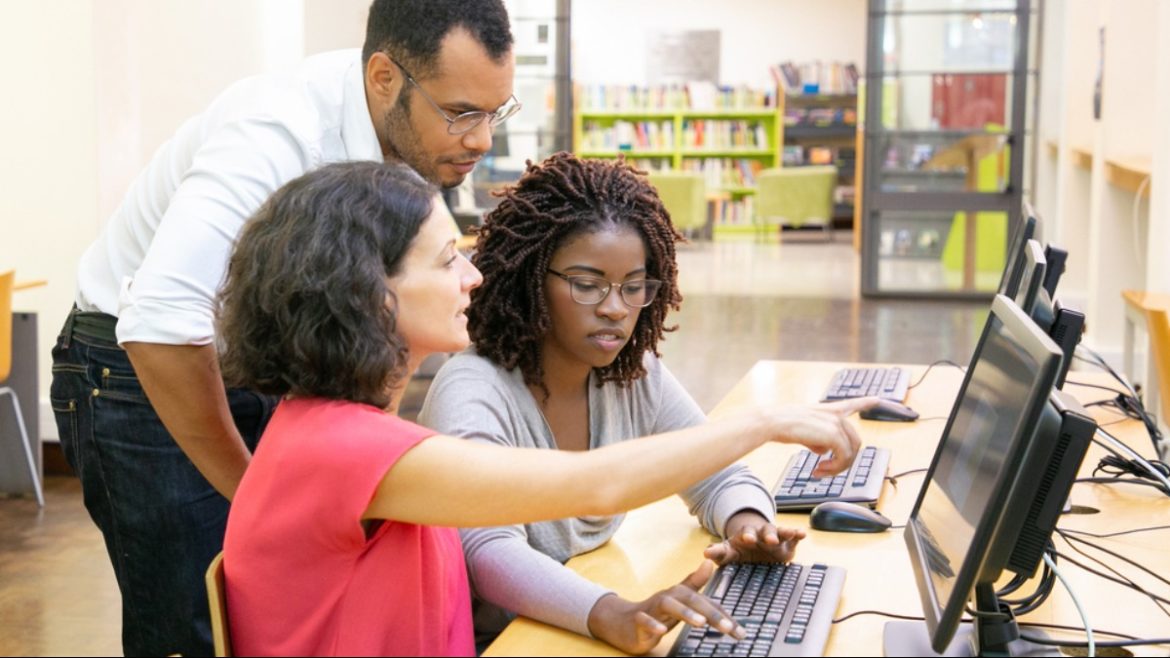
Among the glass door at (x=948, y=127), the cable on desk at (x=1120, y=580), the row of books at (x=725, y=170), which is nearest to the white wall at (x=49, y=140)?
the cable on desk at (x=1120, y=580)

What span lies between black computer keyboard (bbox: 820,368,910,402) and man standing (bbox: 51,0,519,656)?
122 cm

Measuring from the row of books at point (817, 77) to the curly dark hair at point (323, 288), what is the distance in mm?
13368

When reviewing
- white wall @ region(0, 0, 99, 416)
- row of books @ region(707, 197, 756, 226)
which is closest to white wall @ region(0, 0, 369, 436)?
white wall @ region(0, 0, 99, 416)

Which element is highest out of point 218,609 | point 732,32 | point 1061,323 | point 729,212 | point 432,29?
point 732,32

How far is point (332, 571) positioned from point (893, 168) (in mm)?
8172

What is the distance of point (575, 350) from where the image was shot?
6.18 ft

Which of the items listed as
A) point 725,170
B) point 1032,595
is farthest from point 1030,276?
point 725,170

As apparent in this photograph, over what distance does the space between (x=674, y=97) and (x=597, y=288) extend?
508 inches

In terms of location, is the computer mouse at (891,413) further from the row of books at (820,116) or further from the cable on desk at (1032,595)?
the row of books at (820,116)

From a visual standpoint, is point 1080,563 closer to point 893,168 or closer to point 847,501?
point 847,501

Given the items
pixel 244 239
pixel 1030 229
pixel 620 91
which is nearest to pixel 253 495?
pixel 244 239

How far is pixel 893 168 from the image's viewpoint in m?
9.08

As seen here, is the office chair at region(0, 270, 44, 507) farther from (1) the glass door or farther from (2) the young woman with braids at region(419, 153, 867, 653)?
(1) the glass door

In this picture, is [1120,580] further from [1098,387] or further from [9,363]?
[9,363]
